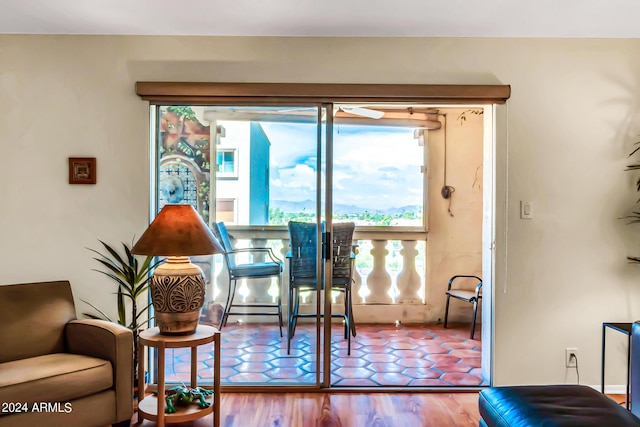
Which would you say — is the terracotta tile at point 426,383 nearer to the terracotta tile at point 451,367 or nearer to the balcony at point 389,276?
the terracotta tile at point 451,367

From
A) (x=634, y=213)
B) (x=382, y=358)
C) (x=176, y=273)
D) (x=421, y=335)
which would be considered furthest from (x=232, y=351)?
(x=634, y=213)

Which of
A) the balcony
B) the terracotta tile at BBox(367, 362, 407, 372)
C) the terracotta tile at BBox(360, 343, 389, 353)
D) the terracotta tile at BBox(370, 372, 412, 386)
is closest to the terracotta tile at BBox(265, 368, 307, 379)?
the terracotta tile at BBox(370, 372, 412, 386)

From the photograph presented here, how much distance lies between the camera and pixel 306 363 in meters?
3.10

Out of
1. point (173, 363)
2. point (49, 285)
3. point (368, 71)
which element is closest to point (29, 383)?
point (49, 285)

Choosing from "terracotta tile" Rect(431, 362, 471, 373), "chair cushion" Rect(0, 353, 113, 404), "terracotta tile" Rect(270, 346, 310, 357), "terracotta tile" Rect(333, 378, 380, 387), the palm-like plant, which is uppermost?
the palm-like plant

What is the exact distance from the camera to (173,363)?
3.08 metres

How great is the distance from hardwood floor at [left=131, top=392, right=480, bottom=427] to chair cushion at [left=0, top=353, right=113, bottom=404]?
47 centimetres

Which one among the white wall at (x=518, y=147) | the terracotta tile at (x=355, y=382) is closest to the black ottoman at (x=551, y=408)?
the white wall at (x=518, y=147)

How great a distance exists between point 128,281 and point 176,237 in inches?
25.9

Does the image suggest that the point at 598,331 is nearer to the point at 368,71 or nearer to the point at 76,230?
the point at 368,71

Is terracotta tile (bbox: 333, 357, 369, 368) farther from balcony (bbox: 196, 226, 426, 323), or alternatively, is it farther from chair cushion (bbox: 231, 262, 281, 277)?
balcony (bbox: 196, 226, 426, 323)

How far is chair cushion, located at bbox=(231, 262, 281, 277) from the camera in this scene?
3.13m

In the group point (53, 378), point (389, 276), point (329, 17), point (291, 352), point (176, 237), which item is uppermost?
point (329, 17)

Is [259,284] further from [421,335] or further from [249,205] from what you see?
[421,335]
